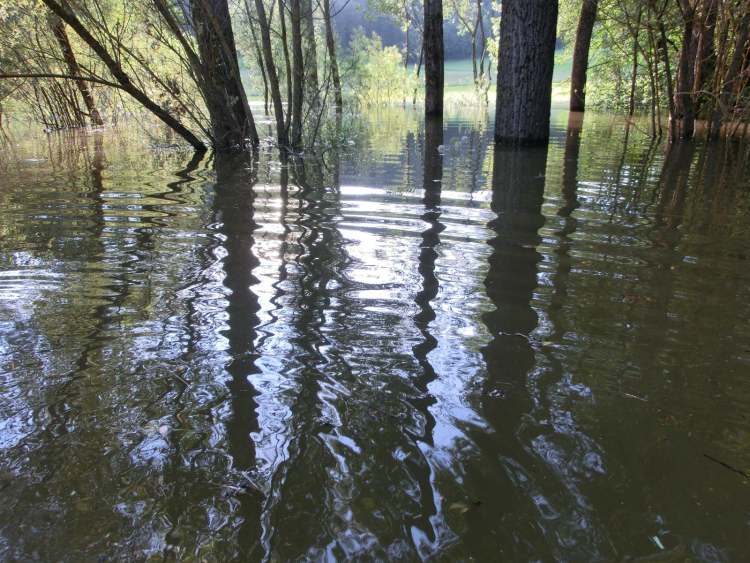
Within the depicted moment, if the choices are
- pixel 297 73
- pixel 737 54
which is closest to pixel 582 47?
pixel 737 54

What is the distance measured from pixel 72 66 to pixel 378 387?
268 inches

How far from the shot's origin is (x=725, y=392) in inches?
63.9

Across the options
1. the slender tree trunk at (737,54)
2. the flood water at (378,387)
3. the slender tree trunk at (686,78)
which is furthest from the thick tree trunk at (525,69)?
the flood water at (378,387)

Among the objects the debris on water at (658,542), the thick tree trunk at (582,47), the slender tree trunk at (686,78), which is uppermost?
the thick tree trunk at (582,47)

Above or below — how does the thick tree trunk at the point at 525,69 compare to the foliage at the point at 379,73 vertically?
below

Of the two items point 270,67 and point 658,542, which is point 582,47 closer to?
point 270,67

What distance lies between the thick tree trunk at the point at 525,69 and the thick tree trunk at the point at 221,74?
11.8 ft

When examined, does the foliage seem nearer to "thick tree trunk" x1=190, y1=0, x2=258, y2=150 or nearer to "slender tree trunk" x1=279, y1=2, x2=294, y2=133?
"thick tree trunk" x1=190, y1=0, x2=258, y2=150

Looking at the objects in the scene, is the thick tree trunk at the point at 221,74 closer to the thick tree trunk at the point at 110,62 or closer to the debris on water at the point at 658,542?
A: the thick tree trunk at the point at 110,62

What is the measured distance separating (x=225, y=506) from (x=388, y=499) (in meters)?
0.38

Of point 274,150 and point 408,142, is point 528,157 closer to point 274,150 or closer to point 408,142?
point 408,142

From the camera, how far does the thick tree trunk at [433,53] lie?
11.5m

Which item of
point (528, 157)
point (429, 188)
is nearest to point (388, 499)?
point (429, 188)

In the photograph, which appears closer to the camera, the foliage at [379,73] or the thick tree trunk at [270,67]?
the thick tree trunk at [270,67]
